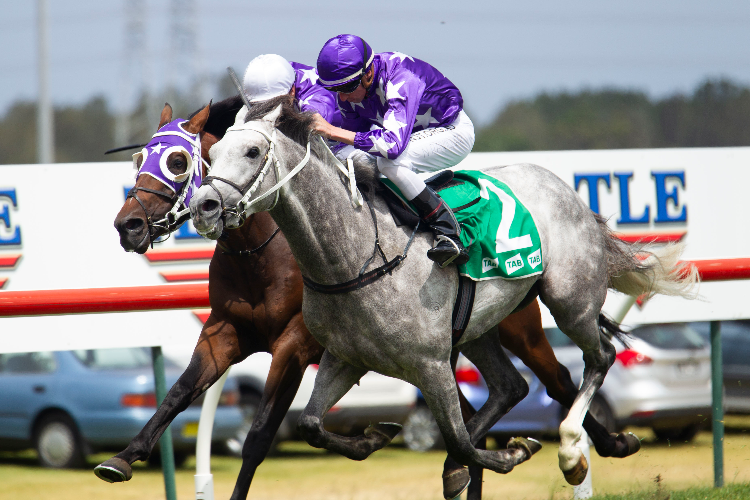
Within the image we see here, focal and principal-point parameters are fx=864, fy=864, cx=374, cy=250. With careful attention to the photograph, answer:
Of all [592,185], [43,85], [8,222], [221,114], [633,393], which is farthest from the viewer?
[43,85]

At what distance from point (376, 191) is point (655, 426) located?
5.58 metres

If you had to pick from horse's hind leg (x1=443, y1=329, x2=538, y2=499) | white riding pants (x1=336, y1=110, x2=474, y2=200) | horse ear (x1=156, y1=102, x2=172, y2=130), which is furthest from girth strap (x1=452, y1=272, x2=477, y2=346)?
horse ear (x1=156, y1=102, x2=172, y2=130)

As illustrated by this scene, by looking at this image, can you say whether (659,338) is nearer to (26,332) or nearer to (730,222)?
(730,222)

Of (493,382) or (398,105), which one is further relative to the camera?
(493,382)

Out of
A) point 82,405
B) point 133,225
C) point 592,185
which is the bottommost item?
point 82,405

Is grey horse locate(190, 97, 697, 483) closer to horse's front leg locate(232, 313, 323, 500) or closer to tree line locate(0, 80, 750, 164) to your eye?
horse's front leg locate(232, 313, 323, 500)

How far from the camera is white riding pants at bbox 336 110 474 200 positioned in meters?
3.29

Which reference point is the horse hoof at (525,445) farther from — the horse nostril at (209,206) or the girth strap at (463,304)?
the horse nostril at (209,206)

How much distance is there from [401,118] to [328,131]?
29 cm

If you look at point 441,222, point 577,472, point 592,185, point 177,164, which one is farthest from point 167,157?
point 592,185

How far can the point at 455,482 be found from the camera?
3.58m

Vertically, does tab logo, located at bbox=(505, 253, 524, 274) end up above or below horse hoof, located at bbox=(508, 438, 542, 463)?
above

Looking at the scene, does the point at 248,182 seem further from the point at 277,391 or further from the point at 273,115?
the point at 277,391

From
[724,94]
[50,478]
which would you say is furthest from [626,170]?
[724,94]
